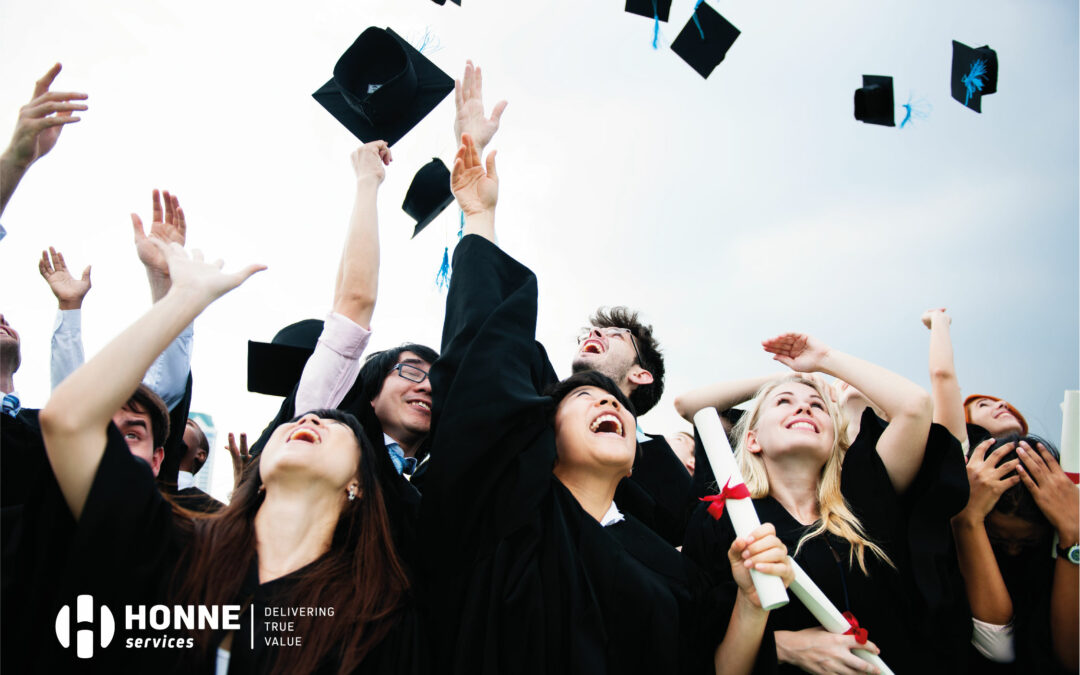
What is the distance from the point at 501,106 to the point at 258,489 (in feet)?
6.09

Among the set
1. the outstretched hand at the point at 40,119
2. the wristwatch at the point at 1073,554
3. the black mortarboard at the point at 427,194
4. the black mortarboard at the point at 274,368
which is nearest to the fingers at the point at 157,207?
the outstretched hand at the point at 40,119

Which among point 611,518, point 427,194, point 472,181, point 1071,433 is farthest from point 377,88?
point 1071,433

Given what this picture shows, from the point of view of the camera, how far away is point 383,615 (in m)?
1.96

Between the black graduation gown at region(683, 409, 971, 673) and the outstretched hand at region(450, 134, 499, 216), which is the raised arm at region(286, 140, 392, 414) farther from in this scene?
the black graduation gown at region(683, 409, 971, 673)

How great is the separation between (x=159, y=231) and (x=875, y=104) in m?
3.70

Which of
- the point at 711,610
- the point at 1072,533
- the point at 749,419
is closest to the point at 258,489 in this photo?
the point at 711,610

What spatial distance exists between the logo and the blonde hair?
1.93m

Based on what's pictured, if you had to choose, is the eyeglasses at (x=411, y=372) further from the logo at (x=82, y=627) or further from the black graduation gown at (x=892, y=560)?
the logo at (x=82, y=627)

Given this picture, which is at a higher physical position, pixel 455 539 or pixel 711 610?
pixel 455 539

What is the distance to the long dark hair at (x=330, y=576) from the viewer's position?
1.87 m

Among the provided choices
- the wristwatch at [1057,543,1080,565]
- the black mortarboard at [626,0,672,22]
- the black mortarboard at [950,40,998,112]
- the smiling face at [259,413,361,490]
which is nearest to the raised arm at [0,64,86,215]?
the smiling face at [259,413,361,490]

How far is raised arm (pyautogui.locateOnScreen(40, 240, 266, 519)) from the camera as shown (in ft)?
5.55

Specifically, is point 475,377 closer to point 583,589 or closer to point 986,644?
point 583,589

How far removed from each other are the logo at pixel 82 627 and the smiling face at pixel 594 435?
129 cm
